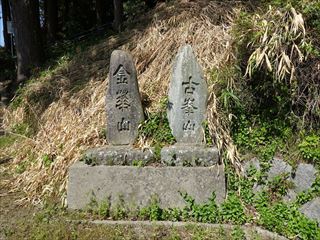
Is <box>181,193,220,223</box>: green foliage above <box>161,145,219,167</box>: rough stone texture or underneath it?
underneath

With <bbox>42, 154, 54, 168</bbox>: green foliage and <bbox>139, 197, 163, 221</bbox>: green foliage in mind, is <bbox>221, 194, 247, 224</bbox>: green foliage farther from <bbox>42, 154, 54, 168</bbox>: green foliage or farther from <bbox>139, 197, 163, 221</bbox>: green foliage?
<bbox>42, 154, 54, 168</bbox>: green foliage

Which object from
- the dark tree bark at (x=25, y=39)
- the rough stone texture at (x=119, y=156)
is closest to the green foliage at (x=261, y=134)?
the rough stone texture at (x=119, y=156)

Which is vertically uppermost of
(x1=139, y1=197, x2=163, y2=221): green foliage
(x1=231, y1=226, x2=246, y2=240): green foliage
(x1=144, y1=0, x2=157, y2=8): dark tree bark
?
(x1=144, y1=0, x2=157, y2=8): dark tree bark

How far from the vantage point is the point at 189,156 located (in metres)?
4.86

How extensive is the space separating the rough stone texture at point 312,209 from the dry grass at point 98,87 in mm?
955

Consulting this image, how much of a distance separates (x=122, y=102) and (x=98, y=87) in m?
2.06

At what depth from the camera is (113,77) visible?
200 inches

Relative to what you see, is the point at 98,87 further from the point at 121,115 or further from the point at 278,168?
the point at 278,168

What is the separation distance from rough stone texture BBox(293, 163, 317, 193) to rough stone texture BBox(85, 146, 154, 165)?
1757 millimetres

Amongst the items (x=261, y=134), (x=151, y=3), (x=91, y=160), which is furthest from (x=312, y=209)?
(x=151, y=3)

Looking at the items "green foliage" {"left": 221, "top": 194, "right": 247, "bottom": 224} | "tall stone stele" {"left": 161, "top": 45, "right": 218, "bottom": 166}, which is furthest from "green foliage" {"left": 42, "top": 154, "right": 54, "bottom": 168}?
"green foliage" {"left": 221, "top": 194, "right": 247, "bottom": 224}

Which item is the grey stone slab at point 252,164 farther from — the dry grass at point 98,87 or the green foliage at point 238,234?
the green foliage at point 238,234

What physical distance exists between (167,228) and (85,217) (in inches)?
40.6

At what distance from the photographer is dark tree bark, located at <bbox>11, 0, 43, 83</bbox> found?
10.5m
